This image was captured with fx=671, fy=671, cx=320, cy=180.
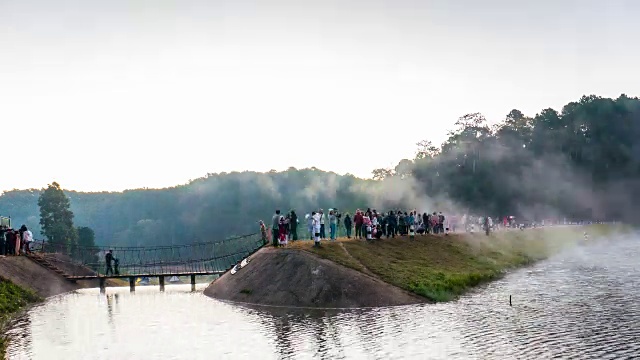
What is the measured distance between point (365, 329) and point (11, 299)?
1357 inches

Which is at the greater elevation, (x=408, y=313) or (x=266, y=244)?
(x=266, y=244)

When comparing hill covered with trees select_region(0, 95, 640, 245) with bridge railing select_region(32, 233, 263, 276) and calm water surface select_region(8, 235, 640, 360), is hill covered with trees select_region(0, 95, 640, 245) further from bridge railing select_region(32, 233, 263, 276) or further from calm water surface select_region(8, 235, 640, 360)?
calm water surface select_region(8, 235, 640, 360)

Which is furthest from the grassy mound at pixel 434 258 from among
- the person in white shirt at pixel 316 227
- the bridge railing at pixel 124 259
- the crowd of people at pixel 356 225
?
the bridge railing at pixel 124 259

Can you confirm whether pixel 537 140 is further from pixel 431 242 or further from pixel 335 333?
pixel 335 333

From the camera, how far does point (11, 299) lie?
2253 inches

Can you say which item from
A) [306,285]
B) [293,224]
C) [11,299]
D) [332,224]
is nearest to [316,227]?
[293,224]

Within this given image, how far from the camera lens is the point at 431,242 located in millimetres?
72688

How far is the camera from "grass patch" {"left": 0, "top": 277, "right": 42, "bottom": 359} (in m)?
52.1

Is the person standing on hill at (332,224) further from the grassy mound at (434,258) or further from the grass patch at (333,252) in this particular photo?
the grass patch at (333,252)

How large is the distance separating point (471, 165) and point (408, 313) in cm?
11978

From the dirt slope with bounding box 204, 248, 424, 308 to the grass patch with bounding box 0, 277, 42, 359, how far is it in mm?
17027

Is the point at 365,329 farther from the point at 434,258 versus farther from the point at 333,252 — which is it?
the point at 434,258

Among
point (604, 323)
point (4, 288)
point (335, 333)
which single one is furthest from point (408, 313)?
point (4, 288)

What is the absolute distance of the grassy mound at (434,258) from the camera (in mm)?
52844
